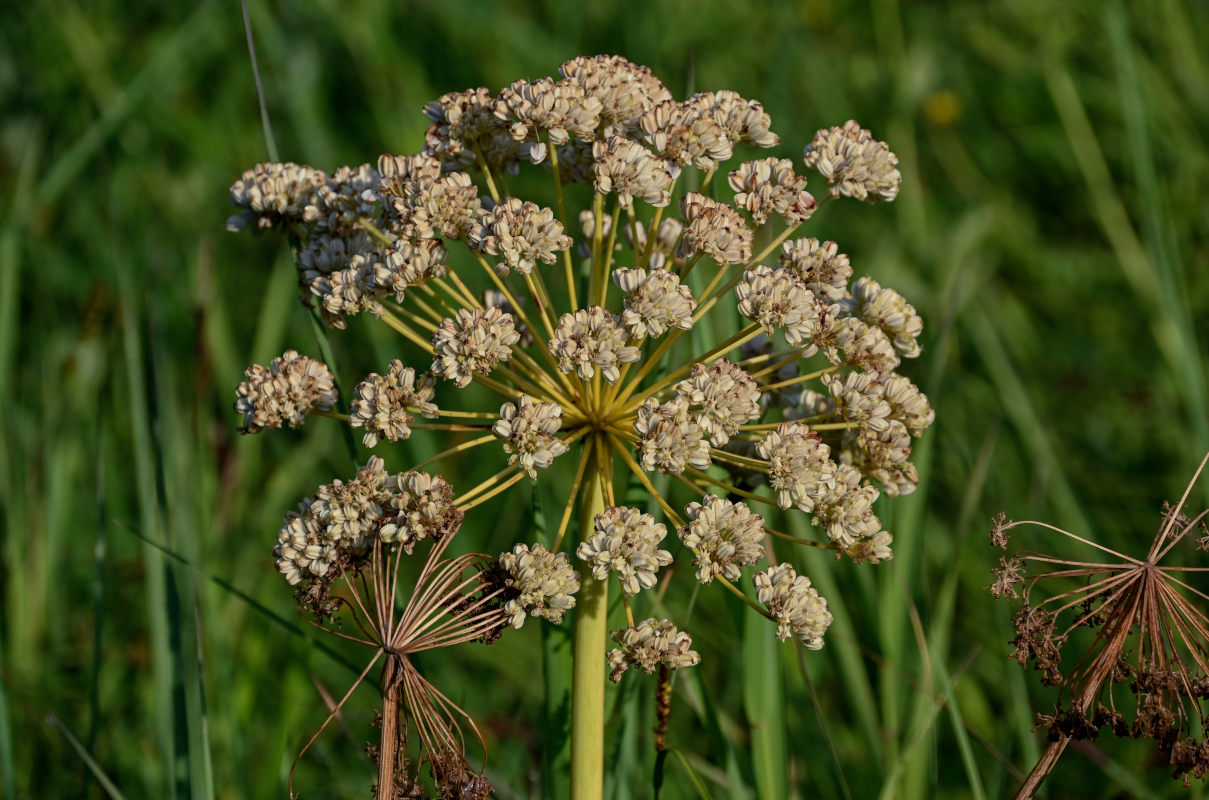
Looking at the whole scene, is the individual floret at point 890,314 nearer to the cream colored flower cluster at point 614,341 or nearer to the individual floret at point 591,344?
the cream colored flower cluster at point 614,341

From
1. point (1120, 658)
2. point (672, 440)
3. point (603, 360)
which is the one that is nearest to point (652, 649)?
point (672, 440)

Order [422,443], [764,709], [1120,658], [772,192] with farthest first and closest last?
[422,443] → [764,709] → [772,192] → [1120,658]

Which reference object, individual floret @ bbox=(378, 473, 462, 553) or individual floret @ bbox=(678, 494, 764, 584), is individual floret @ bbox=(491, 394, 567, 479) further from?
individual floret @ bbox=(678, 494, 764, 584)

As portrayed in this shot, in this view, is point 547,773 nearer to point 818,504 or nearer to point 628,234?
point 818,504

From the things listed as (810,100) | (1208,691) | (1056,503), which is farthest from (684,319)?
(810,100)

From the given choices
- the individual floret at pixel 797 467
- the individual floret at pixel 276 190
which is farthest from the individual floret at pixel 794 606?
the individual floret at pixel 276 190

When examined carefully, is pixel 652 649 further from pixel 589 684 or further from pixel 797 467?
pixel 797 467

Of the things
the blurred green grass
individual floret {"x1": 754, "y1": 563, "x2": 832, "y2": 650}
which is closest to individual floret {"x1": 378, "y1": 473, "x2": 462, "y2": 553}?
individual floret {"x1": 754, "y1": 563, "x2": 832, "y2": 650}
